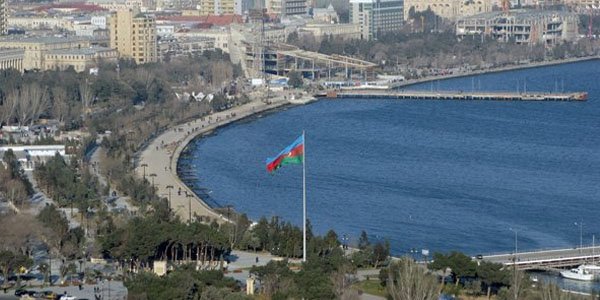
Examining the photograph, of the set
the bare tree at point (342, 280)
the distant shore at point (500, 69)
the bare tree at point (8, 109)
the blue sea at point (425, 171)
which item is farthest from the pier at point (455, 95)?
the bare tree at point (342, 280)

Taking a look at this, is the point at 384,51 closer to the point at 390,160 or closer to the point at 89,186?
the point at 390,160

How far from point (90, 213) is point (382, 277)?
4.61m

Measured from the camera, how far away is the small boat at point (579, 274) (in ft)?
53.0

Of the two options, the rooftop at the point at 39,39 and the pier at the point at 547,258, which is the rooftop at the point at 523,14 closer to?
the rooftop at the point at 39,39

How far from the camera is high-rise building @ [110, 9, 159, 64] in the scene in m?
35.6

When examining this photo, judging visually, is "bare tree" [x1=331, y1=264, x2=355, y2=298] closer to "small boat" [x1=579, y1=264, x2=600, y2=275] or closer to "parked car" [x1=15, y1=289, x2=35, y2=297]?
"small boat" [x1=579, y1=264, x2=600, y2=275]

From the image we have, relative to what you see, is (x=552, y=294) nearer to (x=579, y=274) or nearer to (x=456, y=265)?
(x=456, y=265)

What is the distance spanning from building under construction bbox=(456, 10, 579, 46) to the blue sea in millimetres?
10071

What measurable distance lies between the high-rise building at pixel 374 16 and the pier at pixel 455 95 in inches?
363

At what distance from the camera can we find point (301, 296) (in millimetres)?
14102

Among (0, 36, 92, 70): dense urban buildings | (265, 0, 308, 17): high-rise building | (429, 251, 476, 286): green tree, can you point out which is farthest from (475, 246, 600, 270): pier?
(265, 0, 308, 17): high-rise building

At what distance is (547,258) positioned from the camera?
16781mm

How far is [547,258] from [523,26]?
26.5 metres

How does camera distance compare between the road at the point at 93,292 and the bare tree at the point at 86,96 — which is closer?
the road at the point at 93,292
